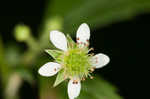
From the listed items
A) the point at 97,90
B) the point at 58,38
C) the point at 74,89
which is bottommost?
the point at 97,90

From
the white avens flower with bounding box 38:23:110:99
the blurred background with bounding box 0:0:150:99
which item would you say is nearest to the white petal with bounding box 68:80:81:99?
the white avens flower with bounding box 38:23:110:99

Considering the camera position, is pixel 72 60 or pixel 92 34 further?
pixel 92 34

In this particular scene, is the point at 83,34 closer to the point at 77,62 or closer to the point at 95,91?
the point at 77,62

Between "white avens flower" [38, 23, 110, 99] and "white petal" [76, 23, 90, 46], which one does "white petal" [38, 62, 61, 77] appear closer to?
"white avens flower" [38, 23, 110, 99]

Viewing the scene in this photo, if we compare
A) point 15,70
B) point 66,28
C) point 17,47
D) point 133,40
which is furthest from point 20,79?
point 133,40

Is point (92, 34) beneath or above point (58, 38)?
beneath

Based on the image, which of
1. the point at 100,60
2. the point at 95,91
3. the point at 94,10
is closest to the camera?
the point at 100,60

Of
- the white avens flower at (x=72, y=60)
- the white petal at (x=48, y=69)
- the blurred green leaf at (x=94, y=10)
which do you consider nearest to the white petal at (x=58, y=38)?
the white avens flower at (x=72, y=60)

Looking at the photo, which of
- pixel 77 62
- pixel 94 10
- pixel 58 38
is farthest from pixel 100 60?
pixel 94 10
